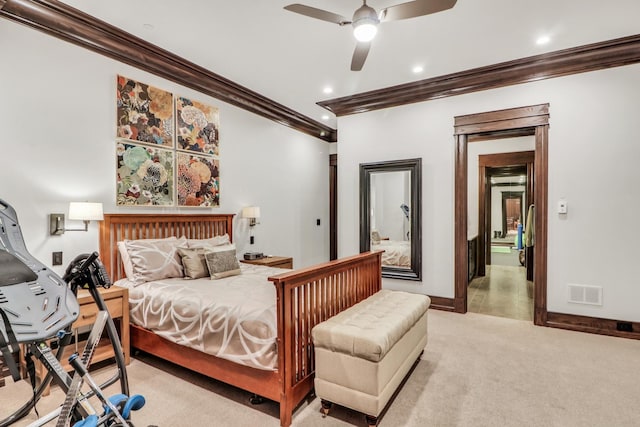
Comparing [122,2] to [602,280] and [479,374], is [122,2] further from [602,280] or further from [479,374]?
[602,280]

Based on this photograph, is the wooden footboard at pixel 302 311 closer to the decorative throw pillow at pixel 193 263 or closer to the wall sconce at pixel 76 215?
the decorative throw pillow at pixel 193 263

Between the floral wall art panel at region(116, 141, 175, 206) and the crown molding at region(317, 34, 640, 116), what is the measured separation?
8.43 ft

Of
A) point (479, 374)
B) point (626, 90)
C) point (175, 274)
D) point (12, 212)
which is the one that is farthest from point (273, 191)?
A: point (626, 90)

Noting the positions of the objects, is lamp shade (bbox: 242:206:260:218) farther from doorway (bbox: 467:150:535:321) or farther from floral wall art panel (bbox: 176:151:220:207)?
doorway (bbox: 467:150:535:321)

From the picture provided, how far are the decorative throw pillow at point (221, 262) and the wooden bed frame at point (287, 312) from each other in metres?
0.75

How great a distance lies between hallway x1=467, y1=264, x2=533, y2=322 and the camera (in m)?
4.41

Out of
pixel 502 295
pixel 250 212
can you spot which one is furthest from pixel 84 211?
pixel 502 295

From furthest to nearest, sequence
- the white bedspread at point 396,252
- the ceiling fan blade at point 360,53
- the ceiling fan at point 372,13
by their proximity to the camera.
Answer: the white bedspread at point 396,252
the ceiling fan blade at point 360,53
the ceiling fan at point 372,13

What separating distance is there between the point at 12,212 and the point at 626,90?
5.10 meters

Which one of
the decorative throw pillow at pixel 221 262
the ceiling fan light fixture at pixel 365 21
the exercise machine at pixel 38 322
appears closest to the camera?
the exercise machine at pixel 38 322

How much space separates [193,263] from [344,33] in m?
2.70

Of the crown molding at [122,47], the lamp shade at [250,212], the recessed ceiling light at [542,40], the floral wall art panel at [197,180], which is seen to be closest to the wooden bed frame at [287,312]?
the floral wall art panel at [197,180]

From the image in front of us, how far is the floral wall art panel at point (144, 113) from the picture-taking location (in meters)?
3.34

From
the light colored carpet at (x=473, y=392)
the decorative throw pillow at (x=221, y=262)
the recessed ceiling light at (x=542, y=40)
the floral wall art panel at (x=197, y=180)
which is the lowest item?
the light colored carpet at (x=473, y=392)
